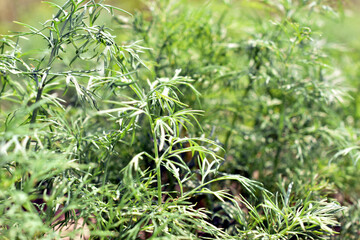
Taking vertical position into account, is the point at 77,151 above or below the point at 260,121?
above

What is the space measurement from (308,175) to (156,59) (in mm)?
746

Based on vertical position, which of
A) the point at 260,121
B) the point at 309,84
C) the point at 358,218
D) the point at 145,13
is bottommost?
the point at 358,218

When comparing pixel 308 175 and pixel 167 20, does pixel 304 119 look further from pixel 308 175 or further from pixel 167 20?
pixel 167 20

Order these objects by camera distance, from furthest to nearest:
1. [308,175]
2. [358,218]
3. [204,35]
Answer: [204,35] < [308,175] < [358,218]

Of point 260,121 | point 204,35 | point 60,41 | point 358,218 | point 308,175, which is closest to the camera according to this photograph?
point 60,41

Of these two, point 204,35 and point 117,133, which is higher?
point 204,35

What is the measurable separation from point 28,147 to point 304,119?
3.76 feet

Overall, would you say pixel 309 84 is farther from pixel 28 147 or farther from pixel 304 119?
pixel 28 147

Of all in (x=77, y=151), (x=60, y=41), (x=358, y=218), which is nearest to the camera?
(x=60, y=41)

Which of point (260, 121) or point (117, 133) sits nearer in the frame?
point (117, 133)

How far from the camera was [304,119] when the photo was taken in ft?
5.13

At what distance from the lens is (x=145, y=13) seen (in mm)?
1694

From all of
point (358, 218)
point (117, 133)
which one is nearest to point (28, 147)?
point (117, 133)

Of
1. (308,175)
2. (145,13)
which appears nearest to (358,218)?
(308,175)
